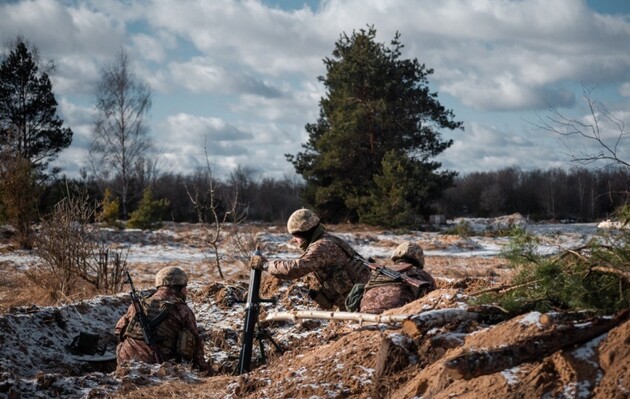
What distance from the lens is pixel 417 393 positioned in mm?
4105

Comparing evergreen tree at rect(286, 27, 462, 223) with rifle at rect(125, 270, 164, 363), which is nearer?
rifle at rect(125, 270, 164, 363)

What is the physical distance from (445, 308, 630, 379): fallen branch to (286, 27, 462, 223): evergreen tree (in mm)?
25102

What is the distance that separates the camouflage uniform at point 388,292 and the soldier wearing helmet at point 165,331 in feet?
5.69

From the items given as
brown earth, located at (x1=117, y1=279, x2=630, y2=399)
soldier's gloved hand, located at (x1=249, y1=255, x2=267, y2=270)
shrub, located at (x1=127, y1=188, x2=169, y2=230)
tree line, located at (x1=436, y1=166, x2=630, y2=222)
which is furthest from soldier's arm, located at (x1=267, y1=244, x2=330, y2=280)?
tree line, located at (x1=436, y1=166, x2=630, y2=222)

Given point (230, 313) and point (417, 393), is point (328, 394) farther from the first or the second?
point (230, 313)

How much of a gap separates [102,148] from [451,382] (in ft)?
106

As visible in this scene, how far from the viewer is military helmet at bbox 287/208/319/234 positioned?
25.7ft

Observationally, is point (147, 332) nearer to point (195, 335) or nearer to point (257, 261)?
point (195, 335)

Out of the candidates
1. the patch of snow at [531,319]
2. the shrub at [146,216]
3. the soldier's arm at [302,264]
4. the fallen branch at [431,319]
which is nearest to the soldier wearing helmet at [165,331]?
the soldier's arm at [302,264]

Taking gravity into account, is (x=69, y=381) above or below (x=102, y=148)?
below

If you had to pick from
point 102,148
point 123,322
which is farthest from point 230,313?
point 102,148

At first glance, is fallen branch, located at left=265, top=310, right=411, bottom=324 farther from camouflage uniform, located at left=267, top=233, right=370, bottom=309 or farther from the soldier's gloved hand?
camouflage uniform, located at left=267, top=233, right=370, bottom=309

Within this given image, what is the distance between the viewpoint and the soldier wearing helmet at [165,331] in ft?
22.1

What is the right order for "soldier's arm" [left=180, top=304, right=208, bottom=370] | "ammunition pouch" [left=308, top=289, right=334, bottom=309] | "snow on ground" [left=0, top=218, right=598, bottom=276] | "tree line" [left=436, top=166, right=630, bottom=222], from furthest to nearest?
"tree line" [left=436, top=166, right=630, bottom=222] → "snow on ground" [left=0, top=218, right=598, bottom=276] → "ammunition pouch" [left=308, top=289, right=334, bottom=309] → "soldier's arm" [left=180, top=304, right=208, bottom=370]
